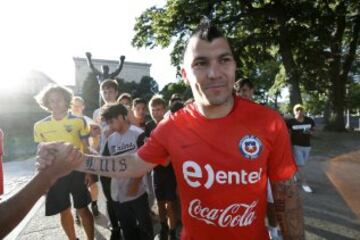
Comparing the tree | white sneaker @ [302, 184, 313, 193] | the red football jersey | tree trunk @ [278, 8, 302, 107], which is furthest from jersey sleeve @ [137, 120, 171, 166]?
tree trunk @ [278, 8, 302, 107]

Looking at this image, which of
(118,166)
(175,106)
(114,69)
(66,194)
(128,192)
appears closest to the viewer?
(118,166)

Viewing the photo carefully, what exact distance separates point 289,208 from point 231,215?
330 mm

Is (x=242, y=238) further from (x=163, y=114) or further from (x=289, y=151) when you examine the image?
(x=163, y=114)

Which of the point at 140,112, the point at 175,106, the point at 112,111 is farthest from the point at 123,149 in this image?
the point at 140,112

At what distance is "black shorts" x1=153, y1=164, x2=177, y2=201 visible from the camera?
5492 millimetres

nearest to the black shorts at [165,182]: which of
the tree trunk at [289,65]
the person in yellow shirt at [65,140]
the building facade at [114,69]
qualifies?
the person in yellow shirt at [65,140]

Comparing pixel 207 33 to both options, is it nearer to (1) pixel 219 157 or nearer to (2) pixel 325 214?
(1) pixel 219 157

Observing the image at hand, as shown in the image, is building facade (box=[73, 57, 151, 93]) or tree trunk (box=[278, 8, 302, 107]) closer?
tree trunk (box=[278, 8, 302, 107])

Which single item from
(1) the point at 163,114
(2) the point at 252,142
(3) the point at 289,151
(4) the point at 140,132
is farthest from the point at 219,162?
(1) the point at 163,114

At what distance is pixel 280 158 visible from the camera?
2.18m

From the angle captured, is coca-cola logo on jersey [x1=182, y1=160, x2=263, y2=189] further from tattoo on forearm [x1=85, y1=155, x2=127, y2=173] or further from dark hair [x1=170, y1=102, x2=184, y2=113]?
dark hair [x1=170, y1=102, x2=184, y2=113]

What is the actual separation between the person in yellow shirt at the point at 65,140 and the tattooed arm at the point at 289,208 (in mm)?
3359

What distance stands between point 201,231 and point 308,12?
20541mm

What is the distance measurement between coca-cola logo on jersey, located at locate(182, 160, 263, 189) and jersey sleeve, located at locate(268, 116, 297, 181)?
8cm
